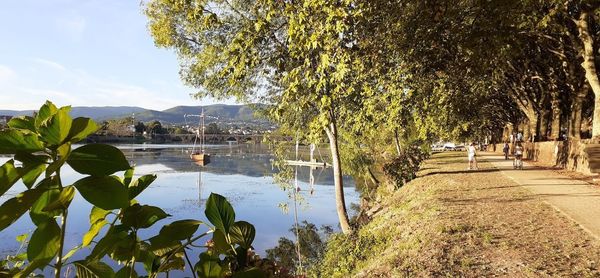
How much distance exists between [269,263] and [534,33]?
1874cm

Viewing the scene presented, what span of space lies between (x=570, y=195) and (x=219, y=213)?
15139mm

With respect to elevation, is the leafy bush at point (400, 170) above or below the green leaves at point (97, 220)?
below

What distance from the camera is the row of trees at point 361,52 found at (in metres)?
6.61

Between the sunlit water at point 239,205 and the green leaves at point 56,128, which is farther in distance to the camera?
the sunlit water at point 239,205

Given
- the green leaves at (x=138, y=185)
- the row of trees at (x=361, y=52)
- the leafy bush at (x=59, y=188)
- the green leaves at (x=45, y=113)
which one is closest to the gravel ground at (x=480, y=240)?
the row of trees at (x=361, y=52)

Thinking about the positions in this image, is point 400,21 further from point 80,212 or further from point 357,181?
point 357,181

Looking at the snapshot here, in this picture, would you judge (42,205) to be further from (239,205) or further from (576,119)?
(239,205)

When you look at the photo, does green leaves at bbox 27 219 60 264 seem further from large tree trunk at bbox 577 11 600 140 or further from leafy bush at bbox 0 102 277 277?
large tree trunk at bbox 577 11 600 140

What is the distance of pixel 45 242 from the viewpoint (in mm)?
974

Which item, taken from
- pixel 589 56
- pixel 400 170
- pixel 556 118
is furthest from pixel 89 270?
pixel 556 118

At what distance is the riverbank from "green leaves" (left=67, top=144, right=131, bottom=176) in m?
7.07

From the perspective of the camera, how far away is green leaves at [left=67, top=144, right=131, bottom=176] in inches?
36.6

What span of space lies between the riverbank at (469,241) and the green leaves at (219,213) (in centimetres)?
673

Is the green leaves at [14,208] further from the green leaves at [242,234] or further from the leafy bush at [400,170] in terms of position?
the leafy bush at [400,170]
